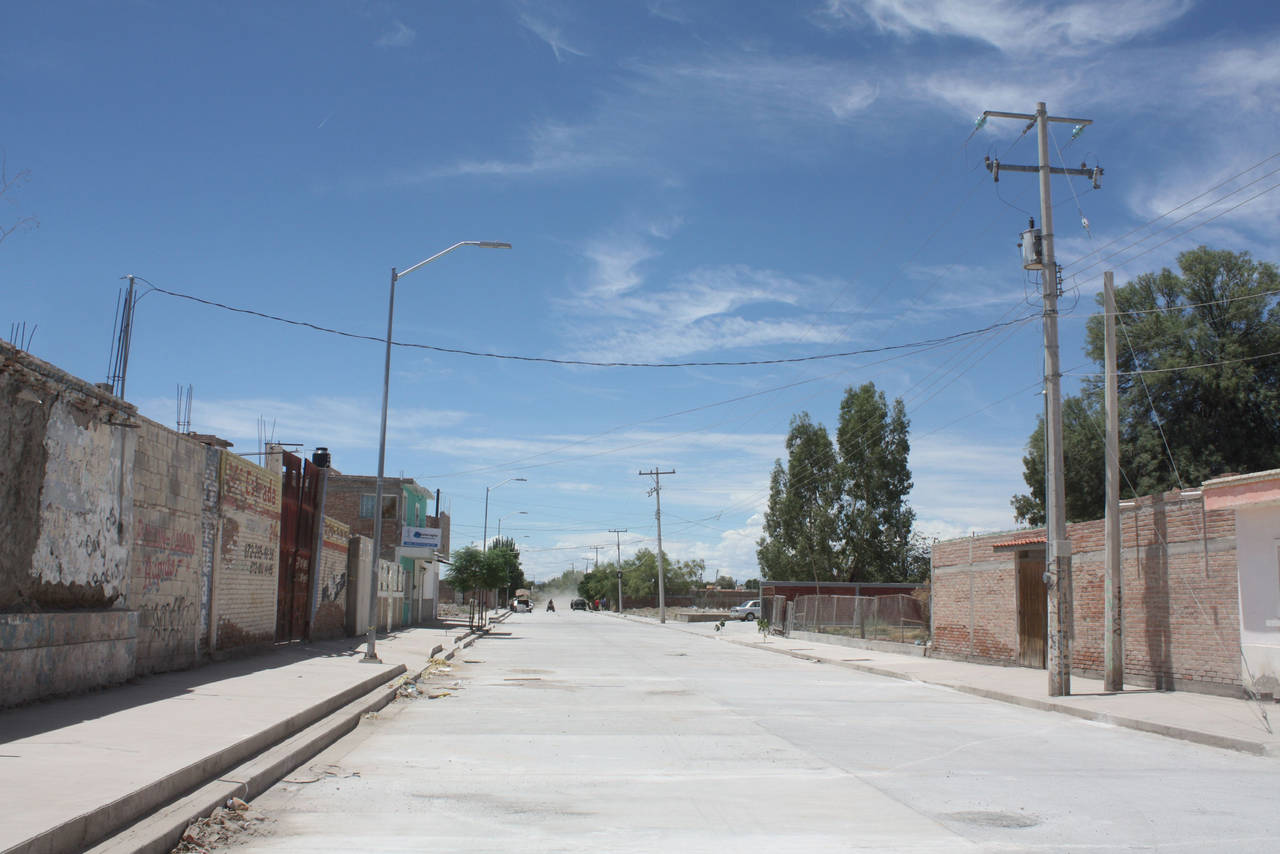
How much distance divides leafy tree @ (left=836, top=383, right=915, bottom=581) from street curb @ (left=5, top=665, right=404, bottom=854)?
5438 cm

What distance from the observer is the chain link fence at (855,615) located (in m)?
40.3

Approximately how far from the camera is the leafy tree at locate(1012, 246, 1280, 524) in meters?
38.5

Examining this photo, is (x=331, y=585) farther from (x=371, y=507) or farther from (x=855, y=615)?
(x=371, y=507)

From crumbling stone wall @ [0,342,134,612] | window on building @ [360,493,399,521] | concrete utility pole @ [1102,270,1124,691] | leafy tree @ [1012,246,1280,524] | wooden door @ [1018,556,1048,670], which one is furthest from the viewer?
window on building @ [360,493,399,521]

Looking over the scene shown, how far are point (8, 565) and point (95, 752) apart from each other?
3.73 metres

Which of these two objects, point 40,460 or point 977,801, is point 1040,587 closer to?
point 977,801

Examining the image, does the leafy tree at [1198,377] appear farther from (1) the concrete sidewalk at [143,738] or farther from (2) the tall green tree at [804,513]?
(1) the concrete sidewalk at [143,738]

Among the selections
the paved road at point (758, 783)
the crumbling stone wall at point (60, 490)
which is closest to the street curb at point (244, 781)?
the paved road at point (758, 783)

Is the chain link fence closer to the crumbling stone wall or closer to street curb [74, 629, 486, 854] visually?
street curb [74, 629, 486, 854]

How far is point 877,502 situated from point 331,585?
40.8 metres

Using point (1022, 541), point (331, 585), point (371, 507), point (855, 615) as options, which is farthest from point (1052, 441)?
point (371, 507)

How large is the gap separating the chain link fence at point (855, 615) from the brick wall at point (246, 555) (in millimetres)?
23108

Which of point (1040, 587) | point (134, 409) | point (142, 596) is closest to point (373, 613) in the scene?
point (142, 596)

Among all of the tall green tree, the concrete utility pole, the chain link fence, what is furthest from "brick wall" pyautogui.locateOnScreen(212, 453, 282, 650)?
the tall green tree
